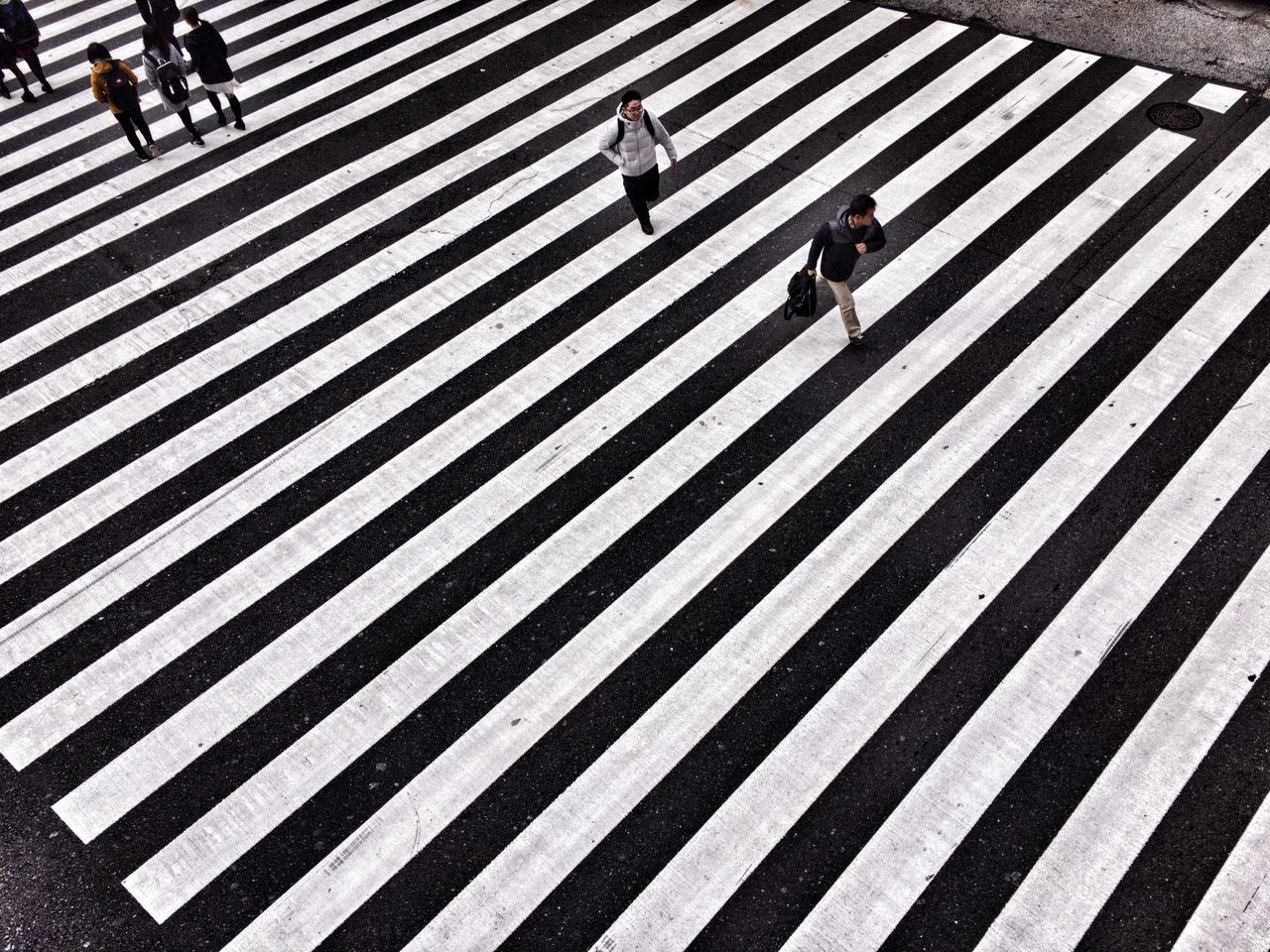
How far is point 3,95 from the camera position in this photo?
501 inches

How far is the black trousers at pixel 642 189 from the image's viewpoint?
930 cm

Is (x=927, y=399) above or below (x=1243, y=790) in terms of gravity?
above

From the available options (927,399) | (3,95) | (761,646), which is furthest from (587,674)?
(3,95)

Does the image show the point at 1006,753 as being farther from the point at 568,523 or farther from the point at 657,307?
the point at 657,307

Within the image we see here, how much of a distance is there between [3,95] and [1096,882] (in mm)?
15198

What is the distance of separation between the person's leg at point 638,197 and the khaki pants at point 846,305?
6.86ft

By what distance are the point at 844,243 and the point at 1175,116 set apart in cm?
569

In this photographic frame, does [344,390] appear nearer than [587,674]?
No

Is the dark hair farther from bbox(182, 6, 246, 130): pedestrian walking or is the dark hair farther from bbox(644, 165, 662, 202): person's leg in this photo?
bbox(182, 6, 246, 130): pedestrian walking

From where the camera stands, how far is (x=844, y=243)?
7.78 meters

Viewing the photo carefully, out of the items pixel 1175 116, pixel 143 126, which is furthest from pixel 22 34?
pixel 1175 116

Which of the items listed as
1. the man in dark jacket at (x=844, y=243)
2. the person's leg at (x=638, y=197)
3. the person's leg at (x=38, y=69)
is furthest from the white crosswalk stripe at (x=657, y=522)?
the person's leg at (x=38, y=69)

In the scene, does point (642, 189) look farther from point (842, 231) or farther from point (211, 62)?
point (211, 62)

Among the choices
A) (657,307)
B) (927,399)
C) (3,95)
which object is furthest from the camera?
(3,95)
